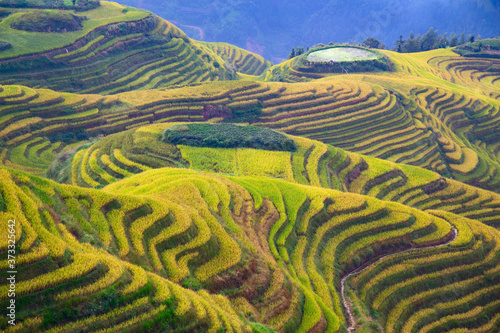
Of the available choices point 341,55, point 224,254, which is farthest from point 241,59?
point 224,254

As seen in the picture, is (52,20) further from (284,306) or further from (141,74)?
(284,306)

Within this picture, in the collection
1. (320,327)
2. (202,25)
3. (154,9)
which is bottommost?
(320,327)

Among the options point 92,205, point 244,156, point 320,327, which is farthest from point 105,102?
point 320,327

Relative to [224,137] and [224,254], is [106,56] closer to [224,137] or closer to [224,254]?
[224,137]

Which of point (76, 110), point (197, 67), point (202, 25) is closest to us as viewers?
point (76, 110)

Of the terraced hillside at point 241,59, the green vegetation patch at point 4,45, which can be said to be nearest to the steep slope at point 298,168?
the green vegetation patch at point 4,45

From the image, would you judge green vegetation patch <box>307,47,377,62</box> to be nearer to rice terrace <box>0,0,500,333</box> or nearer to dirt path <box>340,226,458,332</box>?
rice terrace <box>0,0,500,333</box>
